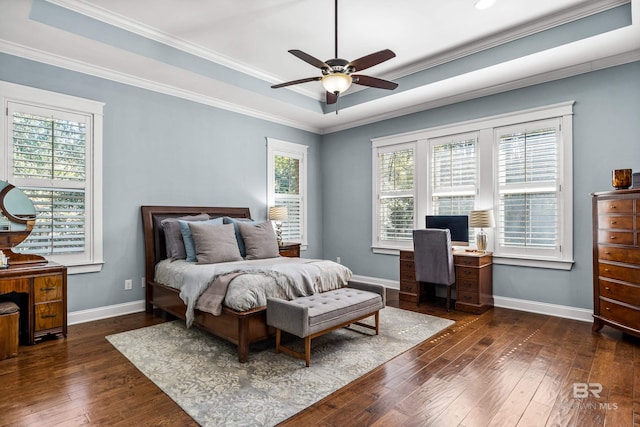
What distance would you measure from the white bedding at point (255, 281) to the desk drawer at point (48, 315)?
3.17 ft

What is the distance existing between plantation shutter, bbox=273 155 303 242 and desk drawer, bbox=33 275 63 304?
3.21m

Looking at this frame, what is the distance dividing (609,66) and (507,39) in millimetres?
1172

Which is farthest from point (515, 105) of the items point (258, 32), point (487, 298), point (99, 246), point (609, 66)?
point (99, 246)

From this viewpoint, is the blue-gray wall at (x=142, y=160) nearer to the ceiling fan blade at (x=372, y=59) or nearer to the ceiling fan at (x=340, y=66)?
the ceiling fan at (x=340, y=66)

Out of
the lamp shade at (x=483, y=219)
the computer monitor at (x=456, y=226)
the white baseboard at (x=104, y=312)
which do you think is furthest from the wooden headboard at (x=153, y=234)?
the lamp shade at (x=483, y=219)

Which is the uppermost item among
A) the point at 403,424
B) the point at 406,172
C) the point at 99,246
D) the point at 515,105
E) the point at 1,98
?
the point at 515,105

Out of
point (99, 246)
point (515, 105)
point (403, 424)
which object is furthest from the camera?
point (515, 105)

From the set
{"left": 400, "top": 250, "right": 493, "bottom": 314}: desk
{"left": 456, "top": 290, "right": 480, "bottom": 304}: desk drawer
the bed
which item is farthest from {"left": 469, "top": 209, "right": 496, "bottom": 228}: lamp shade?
the bed

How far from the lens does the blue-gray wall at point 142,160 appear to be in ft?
12.4

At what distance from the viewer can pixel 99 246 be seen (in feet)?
12.7

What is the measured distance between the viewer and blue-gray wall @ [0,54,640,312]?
366cm

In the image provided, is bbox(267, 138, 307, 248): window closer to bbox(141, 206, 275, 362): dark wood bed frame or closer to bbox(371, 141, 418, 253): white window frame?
bbox(141, 206, 275, 362): dark wood bed frame

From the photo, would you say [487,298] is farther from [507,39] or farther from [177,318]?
[177,318]

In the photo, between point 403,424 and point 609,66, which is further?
point 609,66
